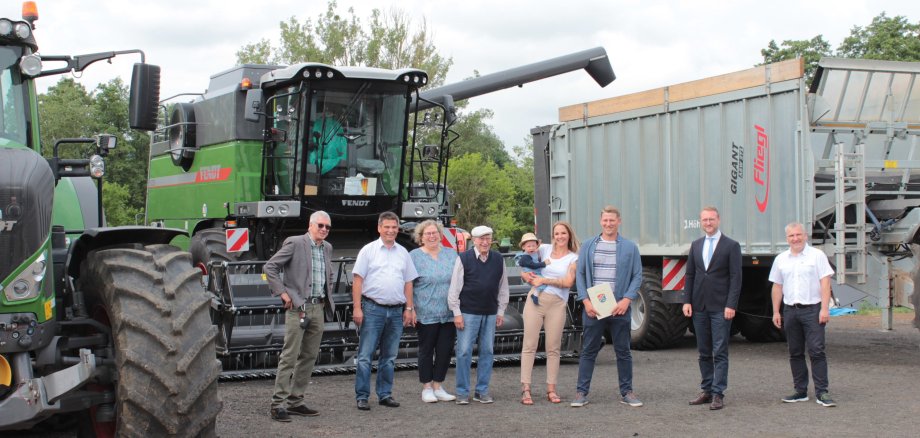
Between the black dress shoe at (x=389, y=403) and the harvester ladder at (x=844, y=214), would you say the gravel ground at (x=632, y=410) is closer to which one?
the black dress shoe at (x=389, y=403)

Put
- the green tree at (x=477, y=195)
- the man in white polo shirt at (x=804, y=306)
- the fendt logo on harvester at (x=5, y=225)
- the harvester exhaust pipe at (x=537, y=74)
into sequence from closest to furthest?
the fendt logo on harvester at (x=5, y=225)
the man in white polo shirt at (x=804, y=306)
the harvester exhaust pipe at (x=537, y=74)
the green tree at (x=477, y=195)

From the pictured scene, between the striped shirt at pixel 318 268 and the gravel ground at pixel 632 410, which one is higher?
the striped shirt at pixel 318 268

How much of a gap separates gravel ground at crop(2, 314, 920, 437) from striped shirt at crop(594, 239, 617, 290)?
1103 mm

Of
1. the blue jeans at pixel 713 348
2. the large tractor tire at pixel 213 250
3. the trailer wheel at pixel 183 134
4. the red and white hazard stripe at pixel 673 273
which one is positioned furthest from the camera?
the red and white hazard stripe at pixel 673 273

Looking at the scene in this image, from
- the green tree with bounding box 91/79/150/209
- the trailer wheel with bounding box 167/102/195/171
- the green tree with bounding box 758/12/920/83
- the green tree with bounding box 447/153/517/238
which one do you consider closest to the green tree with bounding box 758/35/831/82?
the green tree with bounding box 758/12/920/83

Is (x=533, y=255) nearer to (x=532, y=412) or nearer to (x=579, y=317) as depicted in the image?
(x=532, y=412)

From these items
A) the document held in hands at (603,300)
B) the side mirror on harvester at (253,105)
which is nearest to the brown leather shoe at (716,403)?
the document held in hands at (603,300)

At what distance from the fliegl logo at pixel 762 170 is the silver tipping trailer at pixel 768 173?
0.02 metres

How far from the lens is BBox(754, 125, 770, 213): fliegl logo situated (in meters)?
12.0

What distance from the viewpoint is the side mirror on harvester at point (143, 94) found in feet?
20.2

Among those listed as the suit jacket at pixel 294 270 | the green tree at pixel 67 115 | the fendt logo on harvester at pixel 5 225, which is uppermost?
the green tree at pixel 67 115

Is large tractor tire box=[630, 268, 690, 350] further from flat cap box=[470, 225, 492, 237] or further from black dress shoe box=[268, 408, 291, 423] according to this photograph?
black dress shoe box=[268, 408, 291, 423]

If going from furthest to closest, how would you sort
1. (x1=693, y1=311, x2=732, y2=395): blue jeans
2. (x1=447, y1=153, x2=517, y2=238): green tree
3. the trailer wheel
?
(x1=447, y1=153, x2=517, y2=238): green tree, the trailer wheel, (x1=693, y1=311, x2=732, y2=395): blue jeans

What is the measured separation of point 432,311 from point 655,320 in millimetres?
5304
